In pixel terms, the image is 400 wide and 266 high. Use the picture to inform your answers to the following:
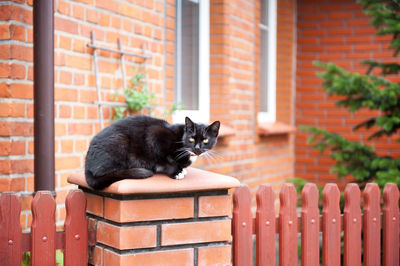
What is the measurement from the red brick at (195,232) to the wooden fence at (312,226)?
33cm

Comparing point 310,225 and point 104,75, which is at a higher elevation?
point 104,75

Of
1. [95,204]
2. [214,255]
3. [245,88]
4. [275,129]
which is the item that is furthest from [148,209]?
[275,129]

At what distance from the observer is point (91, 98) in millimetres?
4168

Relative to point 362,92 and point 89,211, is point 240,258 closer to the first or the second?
point 89,211

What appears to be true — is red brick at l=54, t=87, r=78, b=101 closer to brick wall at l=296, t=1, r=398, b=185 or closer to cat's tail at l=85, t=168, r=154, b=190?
cat's tail at l=85, t=168, r=154, b=190

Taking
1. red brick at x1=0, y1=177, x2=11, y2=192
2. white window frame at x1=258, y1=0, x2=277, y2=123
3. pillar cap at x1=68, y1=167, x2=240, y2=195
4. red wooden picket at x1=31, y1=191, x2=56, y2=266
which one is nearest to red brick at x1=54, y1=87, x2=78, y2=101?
red brick at x1=0, y1=177, x2=11, y2=192

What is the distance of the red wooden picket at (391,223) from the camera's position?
3.67m

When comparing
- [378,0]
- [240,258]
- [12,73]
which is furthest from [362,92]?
[12,73]

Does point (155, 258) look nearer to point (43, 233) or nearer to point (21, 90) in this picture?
point (43, 233)

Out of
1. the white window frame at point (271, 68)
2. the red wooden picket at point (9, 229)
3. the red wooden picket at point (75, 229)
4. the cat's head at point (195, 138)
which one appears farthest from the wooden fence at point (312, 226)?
the white window frame at point (271, 68)

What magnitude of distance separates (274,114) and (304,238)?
5.07 meters

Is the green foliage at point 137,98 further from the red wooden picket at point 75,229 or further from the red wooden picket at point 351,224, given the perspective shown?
the red wooden picket at point 75,229

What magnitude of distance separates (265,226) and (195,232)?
63 centimetres

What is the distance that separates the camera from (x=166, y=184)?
95.8 inches
